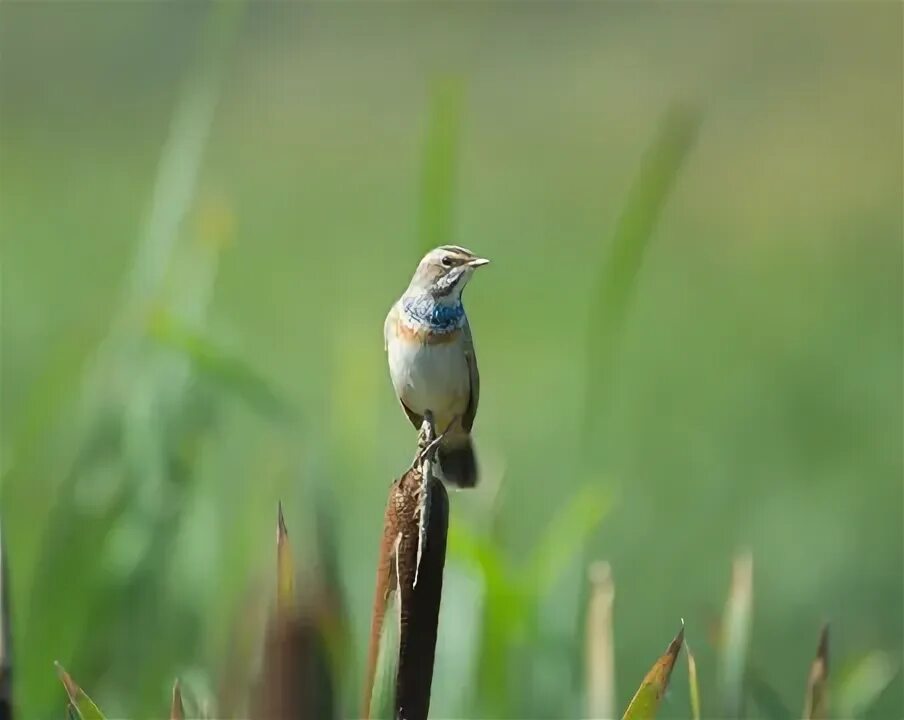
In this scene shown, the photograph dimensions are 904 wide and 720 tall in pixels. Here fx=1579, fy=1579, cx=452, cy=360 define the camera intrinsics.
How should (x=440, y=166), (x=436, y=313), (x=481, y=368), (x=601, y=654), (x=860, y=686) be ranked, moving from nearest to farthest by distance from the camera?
1. (x=601, y=654)
2. (x=440, y=166)
3. (x=436, y=313)
4. (x=860, y=686)
5. (x=481, y=368)

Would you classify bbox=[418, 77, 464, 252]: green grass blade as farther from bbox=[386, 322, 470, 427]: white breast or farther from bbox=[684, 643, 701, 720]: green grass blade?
bbox=[684, 643, 701, 720]: green grass blade

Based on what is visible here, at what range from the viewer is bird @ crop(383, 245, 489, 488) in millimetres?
1323

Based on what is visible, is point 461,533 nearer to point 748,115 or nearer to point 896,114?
point 896,114

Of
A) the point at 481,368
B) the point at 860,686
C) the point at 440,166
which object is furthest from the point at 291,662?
the point at 481,368

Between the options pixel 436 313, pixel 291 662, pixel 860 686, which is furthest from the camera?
pixel 860 686

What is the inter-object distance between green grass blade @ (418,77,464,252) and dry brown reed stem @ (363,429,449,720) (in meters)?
0.46

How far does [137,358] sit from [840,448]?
2.12 meters

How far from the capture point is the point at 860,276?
4.59 m

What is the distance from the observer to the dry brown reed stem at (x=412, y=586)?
0.77 m

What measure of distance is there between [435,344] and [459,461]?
0.50 ft

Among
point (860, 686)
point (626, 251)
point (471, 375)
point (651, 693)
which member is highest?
point (626, 251)

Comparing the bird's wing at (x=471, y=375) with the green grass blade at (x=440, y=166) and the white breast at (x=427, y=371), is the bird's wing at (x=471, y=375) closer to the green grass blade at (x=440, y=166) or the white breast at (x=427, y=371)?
the white breast at (x=427, y=371)

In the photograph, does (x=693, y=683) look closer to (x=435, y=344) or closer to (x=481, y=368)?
(x=435, y=344)

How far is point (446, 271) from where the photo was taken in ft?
4.31
